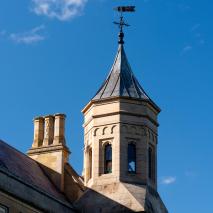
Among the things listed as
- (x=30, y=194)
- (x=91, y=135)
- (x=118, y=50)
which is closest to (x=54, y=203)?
(x=30, y=194)

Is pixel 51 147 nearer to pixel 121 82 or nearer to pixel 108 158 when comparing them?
pixel 108 158

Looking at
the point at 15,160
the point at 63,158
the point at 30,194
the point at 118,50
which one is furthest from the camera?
the point at 118,50

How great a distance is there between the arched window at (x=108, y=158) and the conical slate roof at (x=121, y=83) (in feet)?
11.7

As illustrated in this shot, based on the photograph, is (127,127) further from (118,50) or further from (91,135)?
(118,50)

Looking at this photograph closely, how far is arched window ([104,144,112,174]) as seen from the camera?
62.8 metres

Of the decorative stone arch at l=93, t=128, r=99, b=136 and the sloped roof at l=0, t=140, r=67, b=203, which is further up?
the decorative stone arch at l=93, t=128, r=99, b=136

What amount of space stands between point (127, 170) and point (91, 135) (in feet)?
12.9

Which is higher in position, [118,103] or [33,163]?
[118,103]

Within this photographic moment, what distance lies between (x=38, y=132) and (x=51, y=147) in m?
2.11

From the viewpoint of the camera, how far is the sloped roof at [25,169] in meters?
56.5

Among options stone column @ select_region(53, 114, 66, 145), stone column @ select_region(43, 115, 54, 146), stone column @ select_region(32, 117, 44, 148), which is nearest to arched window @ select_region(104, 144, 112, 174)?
stone column @ select_region(53, 114, 66, 145)

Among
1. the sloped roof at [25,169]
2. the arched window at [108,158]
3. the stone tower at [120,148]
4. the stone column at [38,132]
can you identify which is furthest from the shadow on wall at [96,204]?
the stone column at [38,132]

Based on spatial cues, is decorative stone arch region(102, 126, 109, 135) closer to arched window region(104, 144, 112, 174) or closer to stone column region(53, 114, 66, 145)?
arched window region(104, 144, 112, 174)

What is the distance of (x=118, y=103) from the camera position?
Result: 63.5 metres
